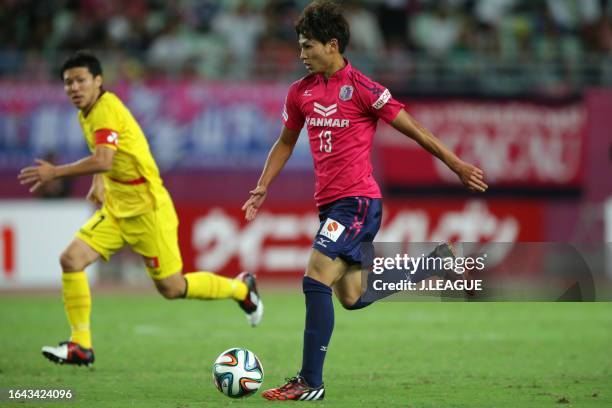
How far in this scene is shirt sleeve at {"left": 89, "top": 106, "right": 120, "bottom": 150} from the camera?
788cm

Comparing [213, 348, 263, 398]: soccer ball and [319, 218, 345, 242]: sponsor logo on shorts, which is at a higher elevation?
[319, 218, 345, 242]: sponsor logo on shorts

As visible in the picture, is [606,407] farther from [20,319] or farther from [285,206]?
[285,206]

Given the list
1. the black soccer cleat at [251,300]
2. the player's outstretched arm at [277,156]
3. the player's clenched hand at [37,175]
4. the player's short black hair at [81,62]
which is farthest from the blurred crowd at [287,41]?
the player's outstretched arm at [277,156]

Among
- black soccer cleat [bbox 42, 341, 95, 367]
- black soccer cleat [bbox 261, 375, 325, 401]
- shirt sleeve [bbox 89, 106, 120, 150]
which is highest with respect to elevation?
shirt sleeve [bbox 89, 106, 120, 150]

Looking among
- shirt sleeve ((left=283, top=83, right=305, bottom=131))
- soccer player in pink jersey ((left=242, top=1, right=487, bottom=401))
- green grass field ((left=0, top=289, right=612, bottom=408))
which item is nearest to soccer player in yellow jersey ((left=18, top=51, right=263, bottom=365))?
green grass field ((left=0, top=289, right=612, bottom=408))

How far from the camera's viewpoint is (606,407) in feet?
20.9

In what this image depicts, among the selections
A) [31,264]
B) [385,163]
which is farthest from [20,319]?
[385,163]

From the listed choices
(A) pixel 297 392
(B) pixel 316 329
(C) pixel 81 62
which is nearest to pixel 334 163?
(B) pixel 316 329

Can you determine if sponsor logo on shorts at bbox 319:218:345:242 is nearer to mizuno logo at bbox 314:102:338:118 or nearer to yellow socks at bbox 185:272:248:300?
mizuno logo at bbox 314:102:338:118

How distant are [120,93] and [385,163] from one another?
4380 millimetres

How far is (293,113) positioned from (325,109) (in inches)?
12.7

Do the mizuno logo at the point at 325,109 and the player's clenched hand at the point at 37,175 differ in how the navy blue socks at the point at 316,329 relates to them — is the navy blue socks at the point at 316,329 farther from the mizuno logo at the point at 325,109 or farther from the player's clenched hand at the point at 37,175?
the player's clenched hand at the point at 37,175

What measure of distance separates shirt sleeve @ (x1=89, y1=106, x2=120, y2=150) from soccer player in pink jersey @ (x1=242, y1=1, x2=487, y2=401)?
1442 mm

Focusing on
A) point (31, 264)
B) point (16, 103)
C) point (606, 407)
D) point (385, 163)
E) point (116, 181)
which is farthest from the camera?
point (385, 163)
